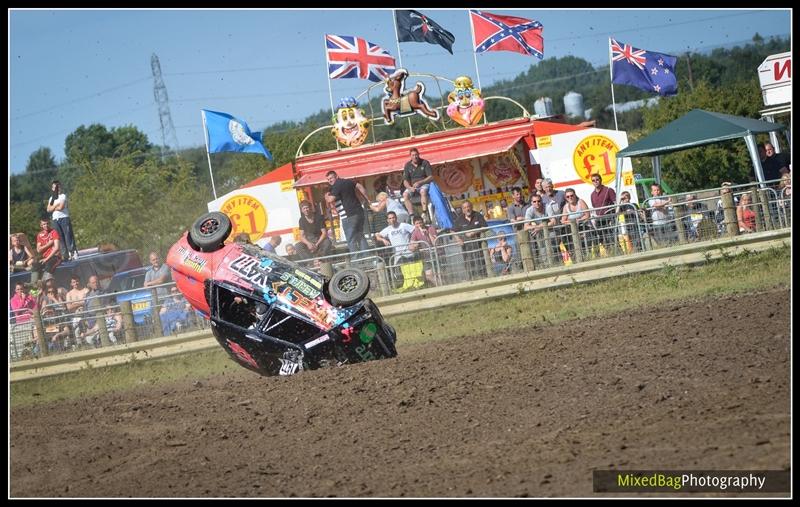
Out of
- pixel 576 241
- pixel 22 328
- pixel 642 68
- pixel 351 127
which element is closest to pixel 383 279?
pixel 576 241

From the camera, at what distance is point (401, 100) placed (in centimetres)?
2275

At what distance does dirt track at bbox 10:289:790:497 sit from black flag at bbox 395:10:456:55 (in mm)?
13492

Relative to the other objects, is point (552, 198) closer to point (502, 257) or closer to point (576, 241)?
point (576, 241)

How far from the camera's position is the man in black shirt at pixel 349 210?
60.1 ft

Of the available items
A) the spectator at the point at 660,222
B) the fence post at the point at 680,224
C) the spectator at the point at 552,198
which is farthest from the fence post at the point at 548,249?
the fence post at the point at 680,224

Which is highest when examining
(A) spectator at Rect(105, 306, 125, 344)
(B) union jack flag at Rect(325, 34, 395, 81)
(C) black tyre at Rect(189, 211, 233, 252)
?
(B) union jack flag at Rect(325, 34, 395, 81)

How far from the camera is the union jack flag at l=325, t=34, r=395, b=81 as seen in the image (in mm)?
24297

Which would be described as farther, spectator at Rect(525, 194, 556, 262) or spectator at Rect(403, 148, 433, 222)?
spectator at Rect(403, 148, 433, 222)

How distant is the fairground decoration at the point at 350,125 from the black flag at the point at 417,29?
2191mm

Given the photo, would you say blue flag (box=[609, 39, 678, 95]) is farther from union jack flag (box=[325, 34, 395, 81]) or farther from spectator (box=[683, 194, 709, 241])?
spectator (box=[683, 194, 709, 241])

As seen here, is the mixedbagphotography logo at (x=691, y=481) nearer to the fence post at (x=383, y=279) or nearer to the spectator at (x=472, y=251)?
the spectator at (x=472, y=251)

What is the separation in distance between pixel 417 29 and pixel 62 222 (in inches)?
371

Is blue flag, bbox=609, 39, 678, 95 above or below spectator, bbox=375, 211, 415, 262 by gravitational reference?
above

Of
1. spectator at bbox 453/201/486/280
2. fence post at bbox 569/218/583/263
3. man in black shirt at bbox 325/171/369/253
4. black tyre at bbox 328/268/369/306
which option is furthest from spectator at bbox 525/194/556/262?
black tyre at bbox 328/268/369/306
